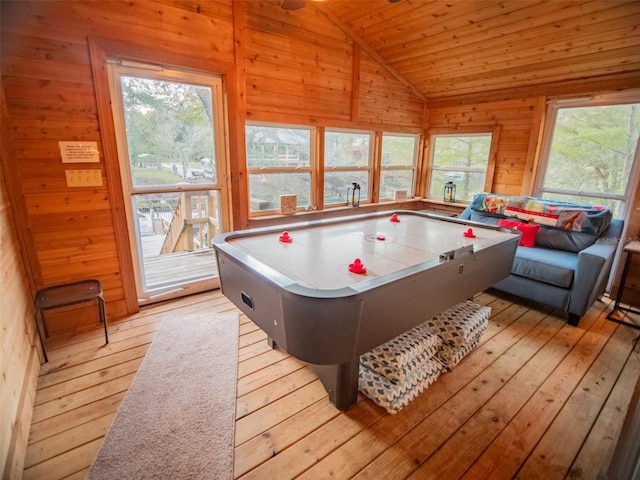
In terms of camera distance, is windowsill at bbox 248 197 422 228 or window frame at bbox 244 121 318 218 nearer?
window frame at bbox 244 121 318 218

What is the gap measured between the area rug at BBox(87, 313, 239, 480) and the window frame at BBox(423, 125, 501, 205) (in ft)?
12.8

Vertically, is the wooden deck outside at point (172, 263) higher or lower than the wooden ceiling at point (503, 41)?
lower

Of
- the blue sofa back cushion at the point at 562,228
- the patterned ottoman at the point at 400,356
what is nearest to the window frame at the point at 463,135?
the blue sofa back cushion at the point at 562,228

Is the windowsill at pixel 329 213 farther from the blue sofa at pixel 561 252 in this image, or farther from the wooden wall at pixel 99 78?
the blue sofa at pixel 561 252

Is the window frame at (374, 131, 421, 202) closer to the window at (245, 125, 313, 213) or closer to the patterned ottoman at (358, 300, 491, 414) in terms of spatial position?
the window at (245, 125, 313, 213)

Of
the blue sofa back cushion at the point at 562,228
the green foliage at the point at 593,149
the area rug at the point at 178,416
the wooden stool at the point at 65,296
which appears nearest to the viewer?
the area rug at the point at 178,416

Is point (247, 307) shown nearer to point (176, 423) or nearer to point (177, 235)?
point (176, 423)

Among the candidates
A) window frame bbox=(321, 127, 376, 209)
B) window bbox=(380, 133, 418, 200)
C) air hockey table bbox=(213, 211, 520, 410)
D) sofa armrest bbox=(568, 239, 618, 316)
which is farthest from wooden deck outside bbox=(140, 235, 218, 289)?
sofa armrest bbox=(568, 239, 618, 316)

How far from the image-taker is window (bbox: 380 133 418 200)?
473 cm

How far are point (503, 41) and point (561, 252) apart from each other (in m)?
2.21

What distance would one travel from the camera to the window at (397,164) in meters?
4.73

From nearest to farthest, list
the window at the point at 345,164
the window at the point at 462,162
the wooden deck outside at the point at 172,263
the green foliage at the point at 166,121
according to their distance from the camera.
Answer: the green foliage at the point at 166,121 → the wooden deck outside at the point at 172,263 → the window at the point at 345,164 → the window at the point at 462,162

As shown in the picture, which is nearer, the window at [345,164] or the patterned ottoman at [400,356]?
the patterned ottoman at [400,356]

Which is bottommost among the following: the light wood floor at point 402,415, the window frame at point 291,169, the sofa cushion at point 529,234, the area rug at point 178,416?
the light wood floor at point 402,415
